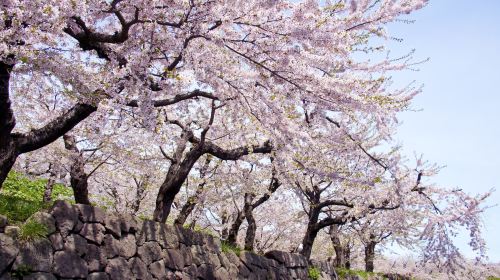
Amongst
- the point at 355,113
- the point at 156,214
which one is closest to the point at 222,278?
the point at 156,214

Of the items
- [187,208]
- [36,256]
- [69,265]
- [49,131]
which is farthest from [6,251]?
[187,208]

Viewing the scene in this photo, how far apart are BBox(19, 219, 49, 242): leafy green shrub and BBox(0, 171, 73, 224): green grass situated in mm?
354

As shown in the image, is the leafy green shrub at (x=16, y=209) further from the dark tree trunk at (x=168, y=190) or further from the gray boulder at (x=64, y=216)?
the dark tree trunk at (x=168, y=190)

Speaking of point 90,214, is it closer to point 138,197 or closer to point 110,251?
point 110,251

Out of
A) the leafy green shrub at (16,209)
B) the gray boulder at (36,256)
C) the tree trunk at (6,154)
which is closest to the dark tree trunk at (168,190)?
the leafy green shrub at (16,209)

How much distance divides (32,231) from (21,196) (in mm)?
11740

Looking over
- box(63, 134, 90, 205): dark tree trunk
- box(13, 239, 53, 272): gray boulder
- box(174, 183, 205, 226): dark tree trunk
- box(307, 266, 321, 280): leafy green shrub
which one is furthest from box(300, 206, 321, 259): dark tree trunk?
box(13, 239, 53, 272): gray boulder

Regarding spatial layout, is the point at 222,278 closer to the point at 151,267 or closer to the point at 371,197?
the point at 151,267

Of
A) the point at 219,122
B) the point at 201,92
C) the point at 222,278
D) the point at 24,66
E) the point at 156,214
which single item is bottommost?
the point at 222,278

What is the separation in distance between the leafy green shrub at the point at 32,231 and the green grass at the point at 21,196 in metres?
0.35

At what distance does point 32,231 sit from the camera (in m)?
6.00

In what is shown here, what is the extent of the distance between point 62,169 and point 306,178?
9.43 metres

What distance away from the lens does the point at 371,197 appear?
14336 millimetres

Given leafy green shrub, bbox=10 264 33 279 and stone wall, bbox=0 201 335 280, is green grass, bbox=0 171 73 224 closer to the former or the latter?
stone wall, bbox=0 201 335 280
